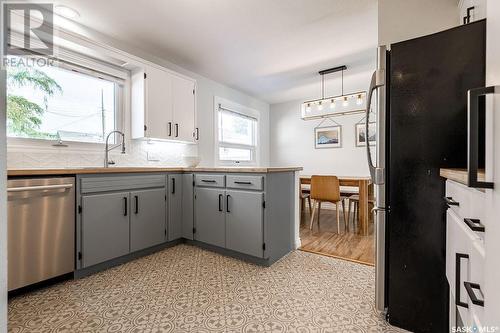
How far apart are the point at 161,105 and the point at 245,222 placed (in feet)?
6.00

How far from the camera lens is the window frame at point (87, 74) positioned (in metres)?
2.22

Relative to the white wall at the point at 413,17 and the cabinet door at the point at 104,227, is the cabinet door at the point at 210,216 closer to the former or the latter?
the cabinet door at the point at 104,227

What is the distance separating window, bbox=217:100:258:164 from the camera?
4594 millimetres

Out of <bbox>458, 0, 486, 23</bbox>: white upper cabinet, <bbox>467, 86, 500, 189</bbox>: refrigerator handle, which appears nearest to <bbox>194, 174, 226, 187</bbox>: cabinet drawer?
<bbox>467, 86, 500, 189</bbox>: refrigerator handle

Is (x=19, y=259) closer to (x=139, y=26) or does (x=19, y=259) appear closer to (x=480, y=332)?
(x=139, y=26)

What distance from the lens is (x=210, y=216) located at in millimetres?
2697

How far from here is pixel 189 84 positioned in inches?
137

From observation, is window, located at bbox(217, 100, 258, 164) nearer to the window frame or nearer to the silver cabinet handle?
the window frame

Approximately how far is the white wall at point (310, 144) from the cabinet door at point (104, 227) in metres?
3.77

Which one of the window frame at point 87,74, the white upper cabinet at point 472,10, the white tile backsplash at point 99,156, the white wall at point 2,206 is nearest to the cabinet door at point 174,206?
the white tile backsplash at point 99,156

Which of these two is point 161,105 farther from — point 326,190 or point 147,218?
point 326,190

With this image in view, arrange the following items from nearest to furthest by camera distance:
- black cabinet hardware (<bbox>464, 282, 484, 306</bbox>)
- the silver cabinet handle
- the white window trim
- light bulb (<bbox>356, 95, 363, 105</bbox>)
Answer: black cabinet hardware (<bbox>464, 282, 484, 306</bbox>) → the silver cabinet handle → light bulb (<bbox>356, 95, 363, 105</bbox>) → the white window trim

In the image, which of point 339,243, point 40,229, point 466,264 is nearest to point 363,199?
point 339,243

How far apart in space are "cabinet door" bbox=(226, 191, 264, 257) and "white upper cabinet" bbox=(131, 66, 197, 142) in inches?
50.8
